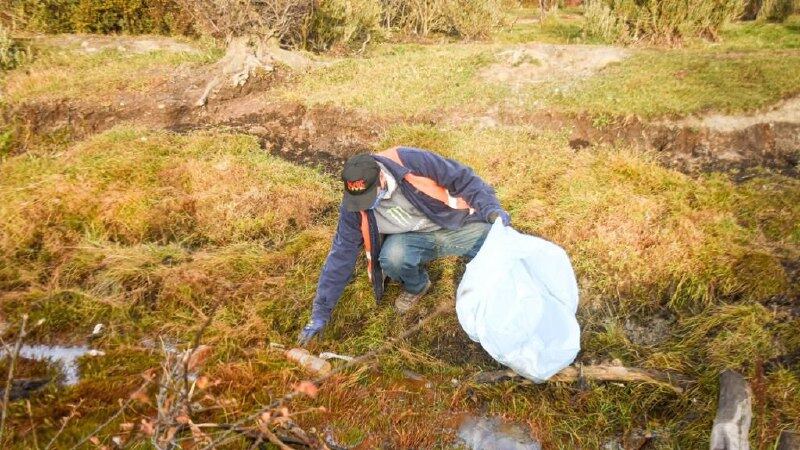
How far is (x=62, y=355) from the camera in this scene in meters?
2.80

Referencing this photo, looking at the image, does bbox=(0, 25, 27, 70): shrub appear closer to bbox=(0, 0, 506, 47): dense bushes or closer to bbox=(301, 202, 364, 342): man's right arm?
bbox=(0, 0, 506, 47): dense bushes

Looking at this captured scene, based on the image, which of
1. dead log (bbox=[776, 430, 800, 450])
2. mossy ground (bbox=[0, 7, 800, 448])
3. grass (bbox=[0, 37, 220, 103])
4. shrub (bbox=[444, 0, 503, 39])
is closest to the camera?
dead log (bbox=[776, 430, 800, 450])

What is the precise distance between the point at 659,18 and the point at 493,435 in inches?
299

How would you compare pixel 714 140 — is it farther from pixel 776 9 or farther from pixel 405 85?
pixel 776 9

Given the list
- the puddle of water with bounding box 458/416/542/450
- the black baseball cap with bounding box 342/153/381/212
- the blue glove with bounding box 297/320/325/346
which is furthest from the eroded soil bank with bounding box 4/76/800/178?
the puddle of water with bounding box 458/416/542/450

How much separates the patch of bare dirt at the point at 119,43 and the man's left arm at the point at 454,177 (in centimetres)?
667

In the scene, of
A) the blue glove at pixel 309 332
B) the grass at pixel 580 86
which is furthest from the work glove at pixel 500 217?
the grass at pixel 580 86

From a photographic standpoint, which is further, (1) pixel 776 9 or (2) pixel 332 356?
(1) pixel 776 9

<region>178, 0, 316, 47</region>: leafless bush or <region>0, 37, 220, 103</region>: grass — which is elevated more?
<region>178, 0, 316, 47</region>: leafless bush

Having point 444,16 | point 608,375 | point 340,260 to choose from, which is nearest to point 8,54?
point 444,16

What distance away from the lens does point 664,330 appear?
2.87 metres

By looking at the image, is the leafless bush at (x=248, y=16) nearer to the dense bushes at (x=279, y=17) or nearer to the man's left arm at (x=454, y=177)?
the dense bushes at (x=279, y=17)

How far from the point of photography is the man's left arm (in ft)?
8.95

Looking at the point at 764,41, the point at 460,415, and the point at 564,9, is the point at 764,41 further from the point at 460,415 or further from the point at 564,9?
the point at 460,415
